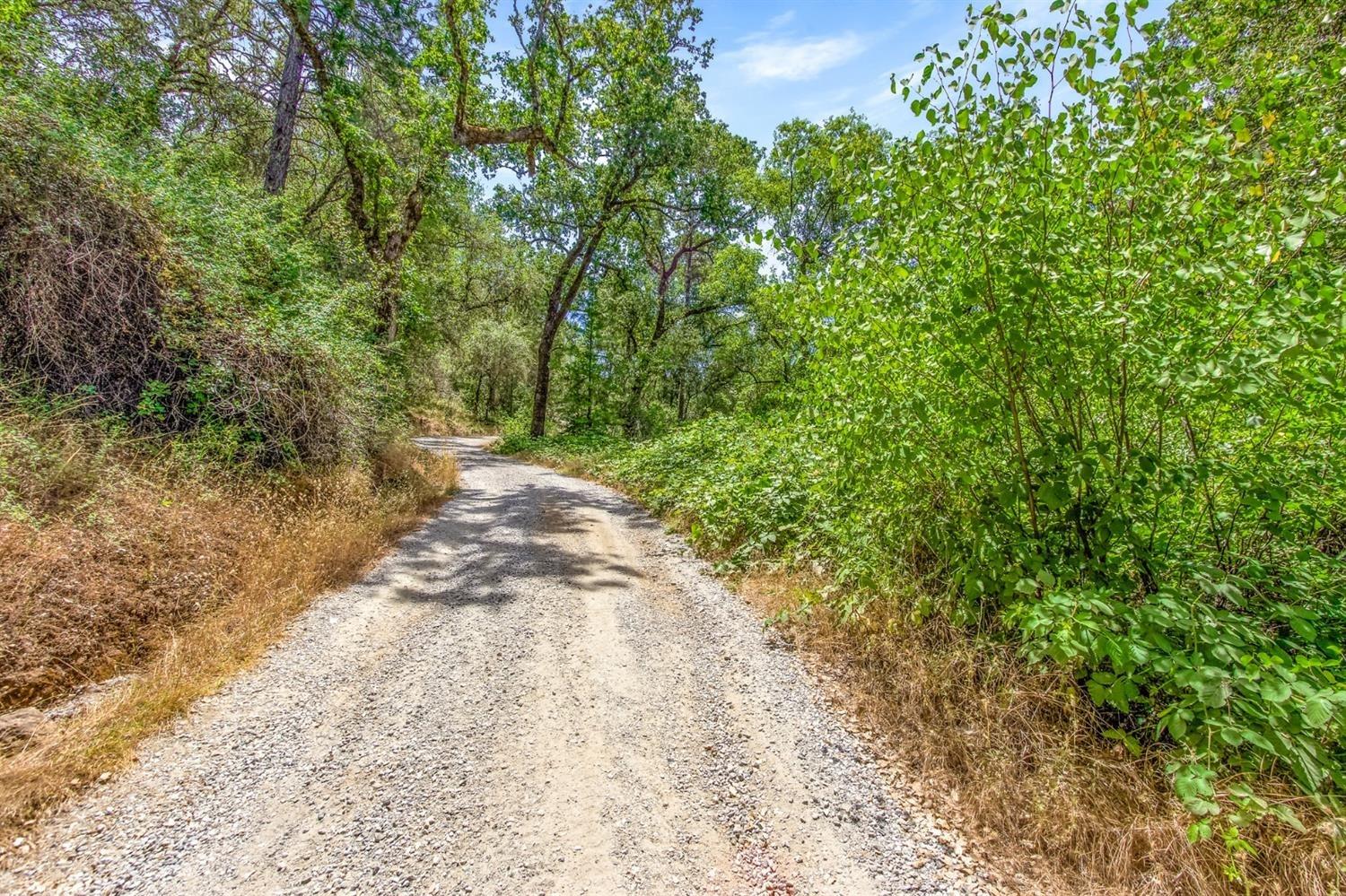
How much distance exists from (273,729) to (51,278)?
561cm

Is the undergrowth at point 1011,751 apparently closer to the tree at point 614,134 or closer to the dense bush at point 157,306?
the dense bush at point 157,306

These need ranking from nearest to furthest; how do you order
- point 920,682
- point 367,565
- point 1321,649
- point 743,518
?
point 1321,649 < point 920,682 < point 367,565 < point 743,518

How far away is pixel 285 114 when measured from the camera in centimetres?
938

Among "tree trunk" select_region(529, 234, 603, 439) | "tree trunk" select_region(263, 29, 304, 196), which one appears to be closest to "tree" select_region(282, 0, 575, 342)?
"tree trunk" select_region(263, 29, 304, 196)

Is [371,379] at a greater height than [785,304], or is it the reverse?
[785,304]

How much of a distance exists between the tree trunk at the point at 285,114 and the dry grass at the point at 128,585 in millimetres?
7398

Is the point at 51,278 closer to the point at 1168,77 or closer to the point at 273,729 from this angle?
the point at 273,729

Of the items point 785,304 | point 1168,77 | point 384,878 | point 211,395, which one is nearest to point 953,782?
point 384,878

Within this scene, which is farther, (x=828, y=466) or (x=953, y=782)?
(x=828, y=466)

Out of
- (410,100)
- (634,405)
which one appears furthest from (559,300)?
(410,100)

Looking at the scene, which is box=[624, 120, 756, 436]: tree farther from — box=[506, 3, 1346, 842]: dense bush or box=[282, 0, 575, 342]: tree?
box=[506, 3, 1346, 842]: dense bush

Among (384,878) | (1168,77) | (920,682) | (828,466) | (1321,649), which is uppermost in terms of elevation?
(1168,77)

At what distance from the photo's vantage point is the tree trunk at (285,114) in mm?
9383

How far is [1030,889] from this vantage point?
7.11 ft
